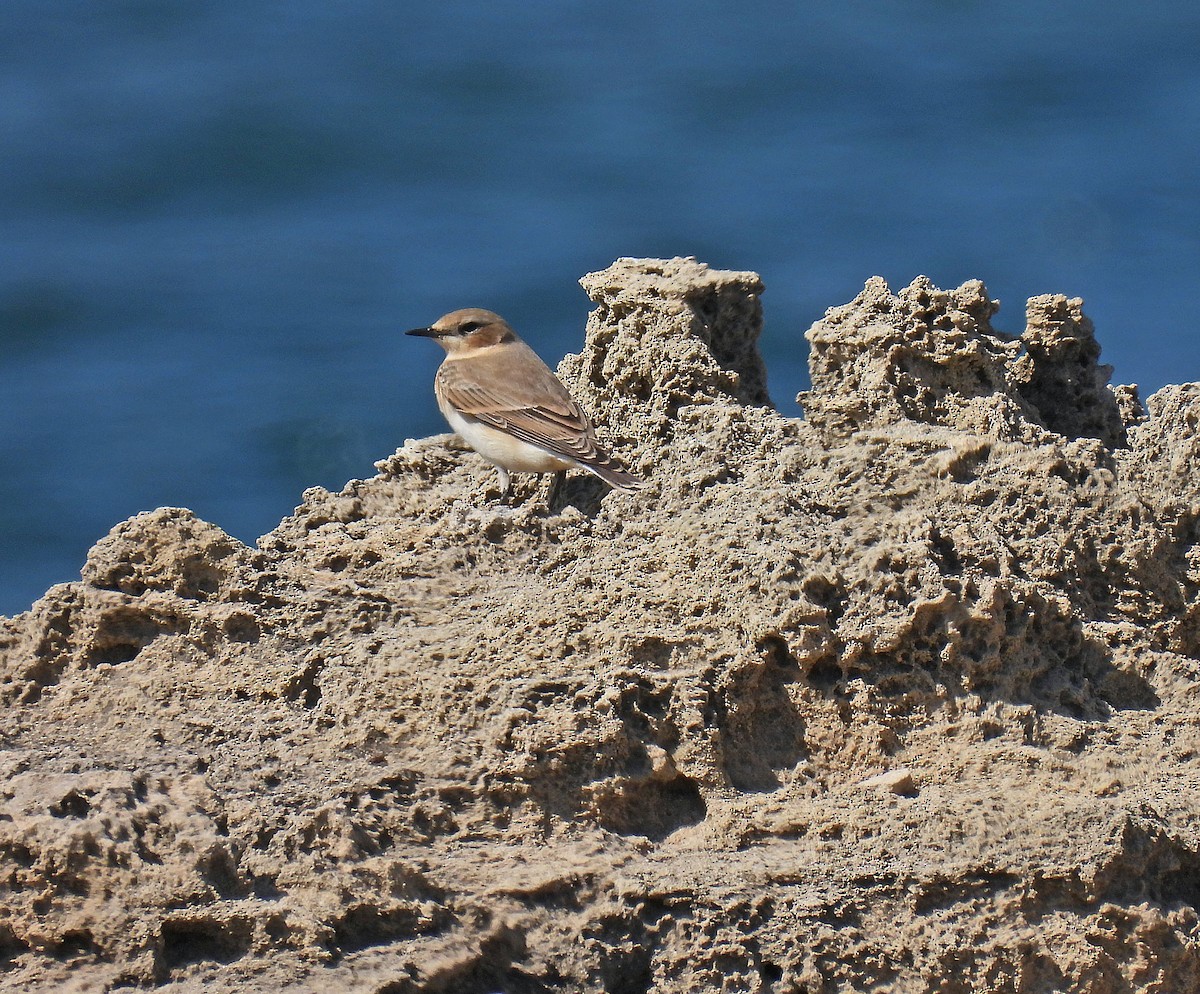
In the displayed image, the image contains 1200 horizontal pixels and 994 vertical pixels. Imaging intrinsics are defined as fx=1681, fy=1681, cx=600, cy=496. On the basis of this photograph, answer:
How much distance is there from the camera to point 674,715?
452 centimetres

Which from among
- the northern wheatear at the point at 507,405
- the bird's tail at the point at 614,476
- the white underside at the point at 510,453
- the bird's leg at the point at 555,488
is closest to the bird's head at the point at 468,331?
the northern wheatear at the point at 507,405

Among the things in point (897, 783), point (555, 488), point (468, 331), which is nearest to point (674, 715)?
point (897, 783)

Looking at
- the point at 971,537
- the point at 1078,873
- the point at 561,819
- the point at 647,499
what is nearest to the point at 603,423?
the point at 647,499

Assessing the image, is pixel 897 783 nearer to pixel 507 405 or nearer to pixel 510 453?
pixel 510 453

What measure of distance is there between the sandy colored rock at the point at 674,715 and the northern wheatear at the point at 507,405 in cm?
15

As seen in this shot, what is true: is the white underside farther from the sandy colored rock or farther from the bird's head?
the bird's head

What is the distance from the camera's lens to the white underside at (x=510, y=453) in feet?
18.9

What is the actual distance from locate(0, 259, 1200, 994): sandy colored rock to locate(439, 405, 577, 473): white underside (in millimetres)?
133

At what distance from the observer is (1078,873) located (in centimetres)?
407

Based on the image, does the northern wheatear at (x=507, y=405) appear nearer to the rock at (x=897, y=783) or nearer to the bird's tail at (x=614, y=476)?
the bird's tail at (x=614, y=476)

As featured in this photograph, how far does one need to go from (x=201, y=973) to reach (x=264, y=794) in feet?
1.90

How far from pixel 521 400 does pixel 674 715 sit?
2377mm

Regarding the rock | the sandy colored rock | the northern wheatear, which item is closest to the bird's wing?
the northern wheatear

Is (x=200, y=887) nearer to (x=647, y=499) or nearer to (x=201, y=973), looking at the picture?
(x=201, y=973)
